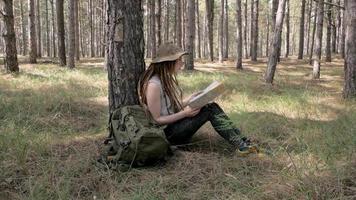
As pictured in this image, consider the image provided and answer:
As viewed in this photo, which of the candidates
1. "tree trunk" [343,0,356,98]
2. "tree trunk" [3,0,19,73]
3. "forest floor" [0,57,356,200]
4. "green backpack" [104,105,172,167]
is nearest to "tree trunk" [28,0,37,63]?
"tree trunk" [3,0,19,73]

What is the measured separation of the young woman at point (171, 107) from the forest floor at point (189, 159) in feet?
0.87

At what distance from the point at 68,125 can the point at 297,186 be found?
4.00m

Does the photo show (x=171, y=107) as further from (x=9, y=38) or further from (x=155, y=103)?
(x=9, y=38)

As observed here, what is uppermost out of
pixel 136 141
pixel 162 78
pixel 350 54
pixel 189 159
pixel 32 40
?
pixel 32 40

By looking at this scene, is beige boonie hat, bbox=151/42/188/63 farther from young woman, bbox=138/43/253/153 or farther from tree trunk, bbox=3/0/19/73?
tree trunk, bbox=3/0/19/73

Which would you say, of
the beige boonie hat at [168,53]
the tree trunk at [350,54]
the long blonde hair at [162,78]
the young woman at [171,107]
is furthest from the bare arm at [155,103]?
the tree trunk at [350,54]

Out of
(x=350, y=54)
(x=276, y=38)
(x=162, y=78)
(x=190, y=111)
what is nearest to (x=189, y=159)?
(x=190, y=111)

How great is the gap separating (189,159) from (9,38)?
878cm

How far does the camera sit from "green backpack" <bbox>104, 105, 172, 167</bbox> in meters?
4.15

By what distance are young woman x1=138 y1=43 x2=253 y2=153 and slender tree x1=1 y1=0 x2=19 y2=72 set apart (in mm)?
7912

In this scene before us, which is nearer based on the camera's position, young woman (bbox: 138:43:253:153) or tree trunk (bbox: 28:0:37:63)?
young woman (bbox: 138:43:253:153)

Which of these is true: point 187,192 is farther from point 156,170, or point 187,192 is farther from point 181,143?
point 181,143

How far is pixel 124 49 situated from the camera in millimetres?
4988

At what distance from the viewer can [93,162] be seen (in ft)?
14.7
